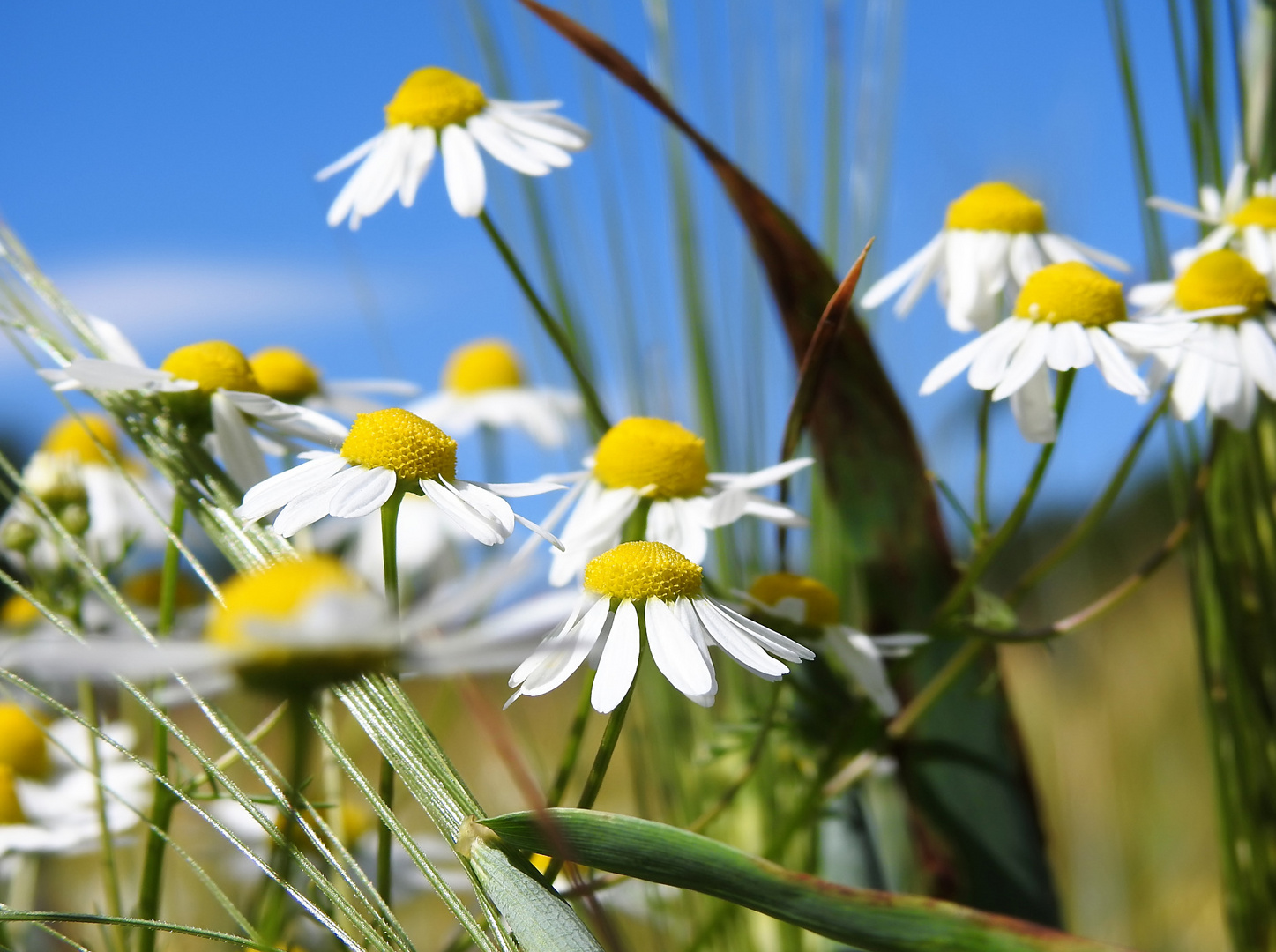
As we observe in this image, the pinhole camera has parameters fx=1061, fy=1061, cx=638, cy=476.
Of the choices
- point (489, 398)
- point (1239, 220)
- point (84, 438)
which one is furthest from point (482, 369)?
point (1239, 220)

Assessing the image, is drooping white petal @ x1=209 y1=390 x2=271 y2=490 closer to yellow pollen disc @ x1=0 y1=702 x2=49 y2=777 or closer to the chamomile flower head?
the chamomile flower head

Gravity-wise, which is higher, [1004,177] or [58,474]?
[1004,177]

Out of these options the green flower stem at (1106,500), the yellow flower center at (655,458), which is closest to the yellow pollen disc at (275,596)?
the yellow flower center at (655,458)

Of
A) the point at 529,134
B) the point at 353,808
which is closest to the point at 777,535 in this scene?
the point at 529,134

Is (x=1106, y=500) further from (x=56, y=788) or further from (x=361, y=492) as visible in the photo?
(x=56, y=788)

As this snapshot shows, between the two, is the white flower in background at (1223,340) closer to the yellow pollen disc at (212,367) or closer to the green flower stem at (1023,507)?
the green flower stem at (1023,507)

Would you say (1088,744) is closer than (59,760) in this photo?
No

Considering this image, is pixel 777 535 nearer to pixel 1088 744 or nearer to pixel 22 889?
pixel 22 889
